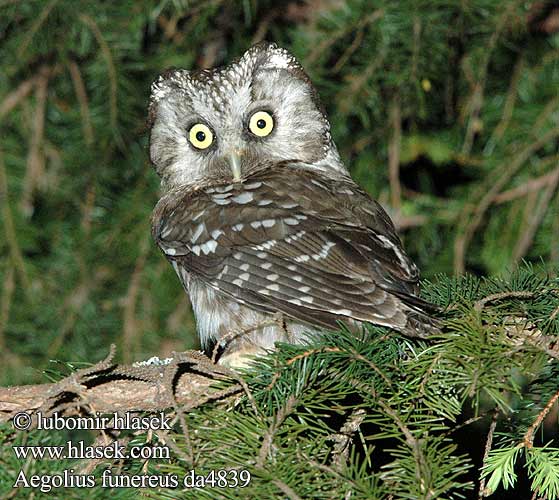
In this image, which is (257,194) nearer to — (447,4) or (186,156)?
(186,156)

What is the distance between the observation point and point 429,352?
1.96m

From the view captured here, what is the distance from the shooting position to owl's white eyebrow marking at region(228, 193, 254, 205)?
2.83 meters

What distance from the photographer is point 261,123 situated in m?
3.27

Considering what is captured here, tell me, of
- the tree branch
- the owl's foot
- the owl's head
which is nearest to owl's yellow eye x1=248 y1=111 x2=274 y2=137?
the owl's head

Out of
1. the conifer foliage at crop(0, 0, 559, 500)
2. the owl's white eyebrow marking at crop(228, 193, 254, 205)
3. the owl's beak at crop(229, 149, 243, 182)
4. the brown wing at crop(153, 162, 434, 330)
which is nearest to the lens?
the brown wing at crop(153, 162, 434, 330)

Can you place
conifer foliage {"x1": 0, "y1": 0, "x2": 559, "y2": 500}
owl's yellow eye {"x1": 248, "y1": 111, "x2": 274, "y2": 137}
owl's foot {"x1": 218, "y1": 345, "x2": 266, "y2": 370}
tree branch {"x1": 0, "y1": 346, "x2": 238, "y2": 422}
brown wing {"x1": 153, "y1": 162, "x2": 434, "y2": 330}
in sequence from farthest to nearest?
conifer foliage {"x1": 0, "y1": 0, "x2": 559, "y2": 500} < owl's yellow eye {"x1": 248, "y1": 111, "x2": 274, "y2": 137} < owl's foot {"x1": 218, "y1": 345, "x2": 266, "y2": 370} < brown wing {"x1": 153, "y1": 162, "x2": 434, "y2": 330} < tree branch {"x1": 0, "y1": 346, "x2": 238, "y2": 422}

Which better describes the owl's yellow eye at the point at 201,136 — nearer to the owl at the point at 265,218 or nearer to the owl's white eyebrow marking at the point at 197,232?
the owl at the point at 265,218

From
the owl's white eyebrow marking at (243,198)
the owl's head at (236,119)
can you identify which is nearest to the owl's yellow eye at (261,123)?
the owl's head at (236,119)

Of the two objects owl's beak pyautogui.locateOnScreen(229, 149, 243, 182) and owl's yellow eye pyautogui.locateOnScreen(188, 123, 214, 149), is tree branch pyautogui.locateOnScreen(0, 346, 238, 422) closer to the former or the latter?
owl's beak pyautogui.locateOnScreen(229, 149, 243, 182)

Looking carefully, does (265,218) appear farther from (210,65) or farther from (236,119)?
(210,65)

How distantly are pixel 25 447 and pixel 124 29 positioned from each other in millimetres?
2629

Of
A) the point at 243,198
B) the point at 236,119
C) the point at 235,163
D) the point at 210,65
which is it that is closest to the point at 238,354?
the point at 243,198

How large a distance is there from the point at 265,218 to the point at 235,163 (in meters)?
0.47

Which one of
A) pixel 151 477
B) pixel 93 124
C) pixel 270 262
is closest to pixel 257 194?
pixel 270 262
